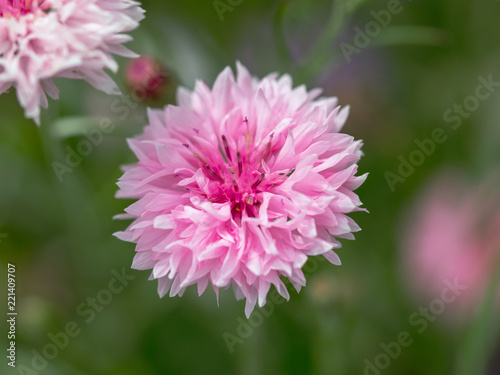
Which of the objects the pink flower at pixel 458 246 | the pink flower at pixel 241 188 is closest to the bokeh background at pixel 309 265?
the pink flower at pixel 458 246

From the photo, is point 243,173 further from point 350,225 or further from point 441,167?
point 441,167

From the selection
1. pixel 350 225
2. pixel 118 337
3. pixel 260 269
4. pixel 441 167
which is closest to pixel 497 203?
pixel 441 167

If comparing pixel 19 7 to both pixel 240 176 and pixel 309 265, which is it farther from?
pixel 309 265

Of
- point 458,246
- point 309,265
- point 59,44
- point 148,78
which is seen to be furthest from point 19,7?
point 458,246

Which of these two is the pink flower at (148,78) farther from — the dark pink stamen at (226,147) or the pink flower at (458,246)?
the pink flower at (458,246)

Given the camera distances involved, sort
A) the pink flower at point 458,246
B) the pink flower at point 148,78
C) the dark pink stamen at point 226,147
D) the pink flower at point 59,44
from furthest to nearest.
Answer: the pink flower at point 458,246, the pink flower at point 148,78, the dark pink stamen at point 226,147, the pink flower at point 59,44

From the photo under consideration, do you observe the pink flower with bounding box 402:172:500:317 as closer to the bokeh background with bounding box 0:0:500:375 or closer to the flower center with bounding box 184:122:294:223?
the bokeh background with bounding box 0:0:500:375
